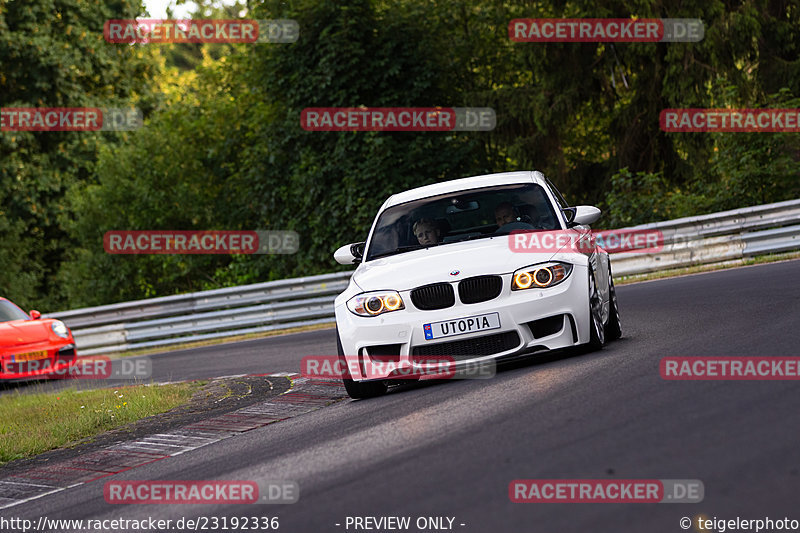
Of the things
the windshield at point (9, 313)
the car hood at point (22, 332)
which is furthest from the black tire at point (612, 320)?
the windshield at point (9, 313)

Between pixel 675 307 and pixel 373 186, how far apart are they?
13698 millimetres

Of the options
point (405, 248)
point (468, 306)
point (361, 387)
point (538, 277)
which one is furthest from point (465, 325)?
point (405, 248)

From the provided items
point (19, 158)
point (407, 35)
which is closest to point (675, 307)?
point (407, 35)

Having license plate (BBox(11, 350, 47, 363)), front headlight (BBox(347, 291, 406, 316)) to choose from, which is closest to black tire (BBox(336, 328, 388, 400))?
front headlight (BBox(347, 291, 406, 316))

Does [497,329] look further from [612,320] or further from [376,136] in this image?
[376,136]

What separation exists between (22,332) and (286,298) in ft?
17.1

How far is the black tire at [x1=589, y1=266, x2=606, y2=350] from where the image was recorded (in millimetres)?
8000

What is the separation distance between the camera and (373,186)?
2419cm

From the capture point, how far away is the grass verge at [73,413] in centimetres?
883

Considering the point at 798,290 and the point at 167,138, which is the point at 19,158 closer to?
the point at 167,138

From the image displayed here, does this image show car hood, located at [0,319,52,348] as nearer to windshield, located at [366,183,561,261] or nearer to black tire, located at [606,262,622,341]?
windshield, located at [366,183,561,261]

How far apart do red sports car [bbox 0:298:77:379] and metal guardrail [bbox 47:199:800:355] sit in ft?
13.3

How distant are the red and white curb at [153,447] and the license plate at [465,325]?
1.51 m

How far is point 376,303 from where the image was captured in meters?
7.94
